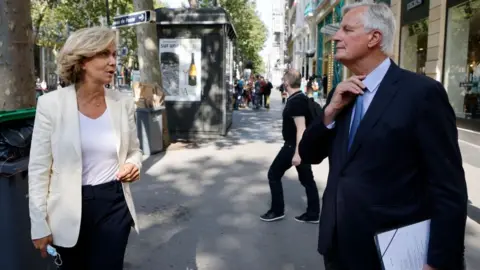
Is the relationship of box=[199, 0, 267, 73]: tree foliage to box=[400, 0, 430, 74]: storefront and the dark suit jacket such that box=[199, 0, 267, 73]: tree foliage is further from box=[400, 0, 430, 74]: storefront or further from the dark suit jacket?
the dark suit jacket

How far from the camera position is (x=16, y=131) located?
293 centimetres

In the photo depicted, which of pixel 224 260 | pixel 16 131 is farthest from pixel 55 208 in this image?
pixel 224 260

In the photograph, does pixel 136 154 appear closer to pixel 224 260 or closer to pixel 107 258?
pixel 107 258

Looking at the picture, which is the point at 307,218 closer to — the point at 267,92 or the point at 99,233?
the point at 99,233

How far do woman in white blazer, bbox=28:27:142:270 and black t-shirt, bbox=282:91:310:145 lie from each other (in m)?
2.48

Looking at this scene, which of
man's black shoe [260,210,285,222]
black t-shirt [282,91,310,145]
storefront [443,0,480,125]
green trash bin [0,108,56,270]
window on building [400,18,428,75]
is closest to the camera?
green trash bin [0,108,56,270]

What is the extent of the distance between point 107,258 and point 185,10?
9.46 meters

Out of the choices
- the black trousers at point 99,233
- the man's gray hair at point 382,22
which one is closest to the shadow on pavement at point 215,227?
the black trousers at point 99,233

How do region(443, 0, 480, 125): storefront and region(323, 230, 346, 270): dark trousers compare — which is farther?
region(443, 0, 480, 125): storefront

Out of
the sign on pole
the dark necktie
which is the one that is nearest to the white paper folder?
the dark necktie

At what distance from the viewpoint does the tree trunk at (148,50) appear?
32.1ft

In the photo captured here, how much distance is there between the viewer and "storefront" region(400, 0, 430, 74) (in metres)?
13.4

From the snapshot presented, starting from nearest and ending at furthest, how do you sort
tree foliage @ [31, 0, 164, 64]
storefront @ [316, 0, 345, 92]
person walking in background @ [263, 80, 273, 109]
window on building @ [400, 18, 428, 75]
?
window on building @ [400, 18, 428, 75] → person walking in background @ [263, 80, 273, 109] → tree foliage @ [31, 0, 164, 64] → storefront @ [316, 0, 345, 92]

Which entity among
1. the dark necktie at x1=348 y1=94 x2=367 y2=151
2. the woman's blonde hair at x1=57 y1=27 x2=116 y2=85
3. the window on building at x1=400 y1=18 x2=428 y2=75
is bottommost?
the dark necktie at x1=348 y1=94 x2=367 y2=151
